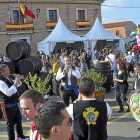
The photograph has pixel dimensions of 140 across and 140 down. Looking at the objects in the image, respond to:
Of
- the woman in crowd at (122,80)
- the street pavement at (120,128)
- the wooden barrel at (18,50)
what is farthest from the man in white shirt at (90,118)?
the wooden barrel at (18,50)

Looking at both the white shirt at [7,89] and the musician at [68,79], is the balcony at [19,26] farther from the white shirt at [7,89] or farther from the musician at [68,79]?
the white shirt at [7,89]

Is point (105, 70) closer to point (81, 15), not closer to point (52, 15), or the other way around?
point (52, 15)

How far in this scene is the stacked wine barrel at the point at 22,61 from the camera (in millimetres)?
9305

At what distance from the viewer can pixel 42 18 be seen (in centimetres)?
2523

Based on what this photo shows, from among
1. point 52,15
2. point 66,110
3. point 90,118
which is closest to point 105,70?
point 90,118

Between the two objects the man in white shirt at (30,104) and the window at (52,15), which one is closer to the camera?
the man in white shirt at (30,104)

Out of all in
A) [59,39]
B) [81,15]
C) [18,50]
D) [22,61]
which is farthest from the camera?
[81,15]

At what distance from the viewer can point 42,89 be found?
580cm

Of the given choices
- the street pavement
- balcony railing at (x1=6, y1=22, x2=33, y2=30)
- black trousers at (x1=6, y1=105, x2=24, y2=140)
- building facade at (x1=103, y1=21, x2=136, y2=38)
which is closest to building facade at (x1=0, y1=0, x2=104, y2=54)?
balcony railing at (x1=6, y1=22, x2=33, y2=30)

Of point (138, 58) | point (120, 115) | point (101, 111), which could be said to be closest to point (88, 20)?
point (138, 58)

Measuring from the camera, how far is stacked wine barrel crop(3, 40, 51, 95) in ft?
30.5

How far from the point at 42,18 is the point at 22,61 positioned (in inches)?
659

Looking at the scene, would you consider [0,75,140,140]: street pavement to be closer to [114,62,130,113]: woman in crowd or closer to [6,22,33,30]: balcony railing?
[114,62,130,113]: woman in crowd

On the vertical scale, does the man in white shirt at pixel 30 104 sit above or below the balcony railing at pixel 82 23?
below
